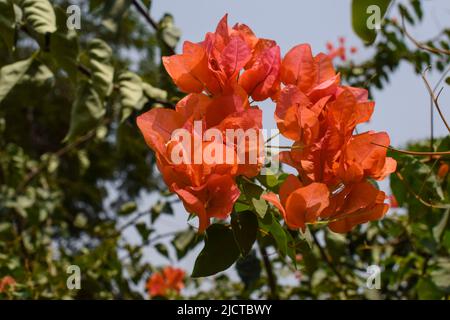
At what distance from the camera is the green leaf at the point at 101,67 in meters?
1.11

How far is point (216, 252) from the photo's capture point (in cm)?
61

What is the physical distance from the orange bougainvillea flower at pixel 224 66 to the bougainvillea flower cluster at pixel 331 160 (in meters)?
0.04

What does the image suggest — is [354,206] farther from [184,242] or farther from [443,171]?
[184,242]

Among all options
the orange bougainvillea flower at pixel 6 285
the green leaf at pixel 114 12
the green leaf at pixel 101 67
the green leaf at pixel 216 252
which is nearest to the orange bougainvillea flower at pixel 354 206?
the green leaf at pixel 216 252

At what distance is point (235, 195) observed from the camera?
55cm

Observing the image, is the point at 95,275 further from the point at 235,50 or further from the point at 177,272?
the point at 235,50

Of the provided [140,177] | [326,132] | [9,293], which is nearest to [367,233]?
[9,293]

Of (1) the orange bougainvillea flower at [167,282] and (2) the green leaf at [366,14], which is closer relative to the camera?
(2) the green leaf at [366,14]

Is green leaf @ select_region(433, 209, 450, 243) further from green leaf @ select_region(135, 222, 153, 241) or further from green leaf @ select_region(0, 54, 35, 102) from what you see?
green leaf @ select_region(135, 222, 153, 241)

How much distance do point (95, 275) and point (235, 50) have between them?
1284mm

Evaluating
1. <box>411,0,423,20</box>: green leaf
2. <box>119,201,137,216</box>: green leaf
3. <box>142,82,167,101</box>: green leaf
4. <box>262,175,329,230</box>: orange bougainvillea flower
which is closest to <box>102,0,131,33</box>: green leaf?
<box>142,82,167,101</box>: green leaf

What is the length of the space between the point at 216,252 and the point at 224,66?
0.19 meters
